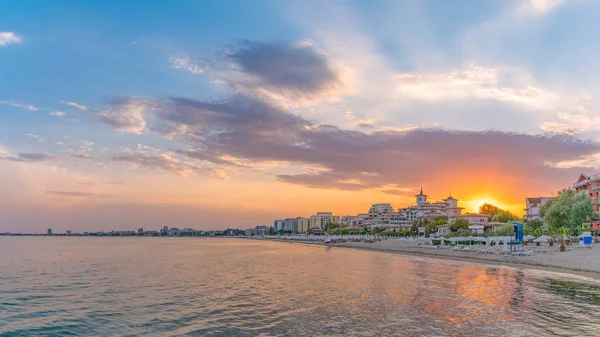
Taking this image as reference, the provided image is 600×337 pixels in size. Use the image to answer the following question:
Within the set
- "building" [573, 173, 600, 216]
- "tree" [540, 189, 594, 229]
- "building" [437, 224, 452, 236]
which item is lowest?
"building" [437, 224, 452, 236]

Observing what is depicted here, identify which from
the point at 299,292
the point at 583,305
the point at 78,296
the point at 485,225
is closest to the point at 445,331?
the point at 583,305

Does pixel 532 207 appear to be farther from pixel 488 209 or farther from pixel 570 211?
pixel 570 211

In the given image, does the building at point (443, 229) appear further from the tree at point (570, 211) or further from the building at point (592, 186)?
the tree at point (570, 211)

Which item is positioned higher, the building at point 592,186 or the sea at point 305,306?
the building at point 592,186

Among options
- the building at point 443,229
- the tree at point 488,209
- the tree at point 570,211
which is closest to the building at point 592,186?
the tree at point 570,211

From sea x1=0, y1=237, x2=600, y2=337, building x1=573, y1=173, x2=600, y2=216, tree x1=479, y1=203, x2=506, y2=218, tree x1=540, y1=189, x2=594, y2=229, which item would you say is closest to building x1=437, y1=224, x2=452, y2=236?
building x1=573, y1=173, x2=600, y2=216

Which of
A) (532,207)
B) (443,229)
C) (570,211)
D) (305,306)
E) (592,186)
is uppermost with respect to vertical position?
(592,186)

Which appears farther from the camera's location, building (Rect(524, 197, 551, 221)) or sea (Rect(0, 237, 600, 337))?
building (Rect(524, 197, 551, 221))

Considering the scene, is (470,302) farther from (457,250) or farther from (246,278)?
(457,250)

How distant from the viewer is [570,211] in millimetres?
77688

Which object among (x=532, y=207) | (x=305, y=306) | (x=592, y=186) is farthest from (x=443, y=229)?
(x=305, y=306)

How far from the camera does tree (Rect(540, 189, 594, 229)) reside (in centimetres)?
7650

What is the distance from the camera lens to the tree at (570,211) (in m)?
76.5

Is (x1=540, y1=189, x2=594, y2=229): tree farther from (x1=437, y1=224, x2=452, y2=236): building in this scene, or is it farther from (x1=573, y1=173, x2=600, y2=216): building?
(x1=437, y1=224, x2=452, y2=236): building
